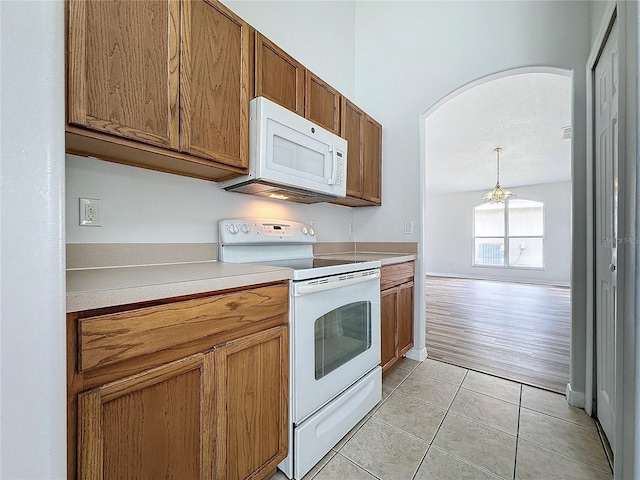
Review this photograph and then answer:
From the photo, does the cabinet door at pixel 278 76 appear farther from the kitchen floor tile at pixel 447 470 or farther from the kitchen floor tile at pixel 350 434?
the kitchen floor tile at pixel 447 470

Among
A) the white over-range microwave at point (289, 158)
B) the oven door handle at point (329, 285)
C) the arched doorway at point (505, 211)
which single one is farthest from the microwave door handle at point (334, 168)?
the arched doorway at point (505, 211)

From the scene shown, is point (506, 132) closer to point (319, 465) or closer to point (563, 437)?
point (563, 437)

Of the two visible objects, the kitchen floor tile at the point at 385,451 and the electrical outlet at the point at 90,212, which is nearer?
the electrical outlet at the point at 90,212

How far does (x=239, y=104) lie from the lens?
4.44 ft

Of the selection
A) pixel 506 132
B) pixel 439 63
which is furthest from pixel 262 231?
pixel 506 132

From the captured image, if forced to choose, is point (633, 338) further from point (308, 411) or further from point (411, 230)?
point (411, 230)

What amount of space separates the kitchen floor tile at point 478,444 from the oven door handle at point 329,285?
2.93 feet

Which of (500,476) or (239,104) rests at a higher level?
(239,104)

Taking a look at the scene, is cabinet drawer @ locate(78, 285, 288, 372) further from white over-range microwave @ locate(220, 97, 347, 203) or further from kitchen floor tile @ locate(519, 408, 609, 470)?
kitchen floor tile @ locate(519, 408, 609, 470)

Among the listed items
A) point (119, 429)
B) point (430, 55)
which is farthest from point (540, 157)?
point (119, 429)

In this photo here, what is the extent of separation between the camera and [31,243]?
48cm

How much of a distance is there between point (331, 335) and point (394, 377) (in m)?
1.03

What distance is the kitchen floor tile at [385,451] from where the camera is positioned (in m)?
1.24

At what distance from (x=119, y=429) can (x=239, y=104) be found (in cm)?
133
